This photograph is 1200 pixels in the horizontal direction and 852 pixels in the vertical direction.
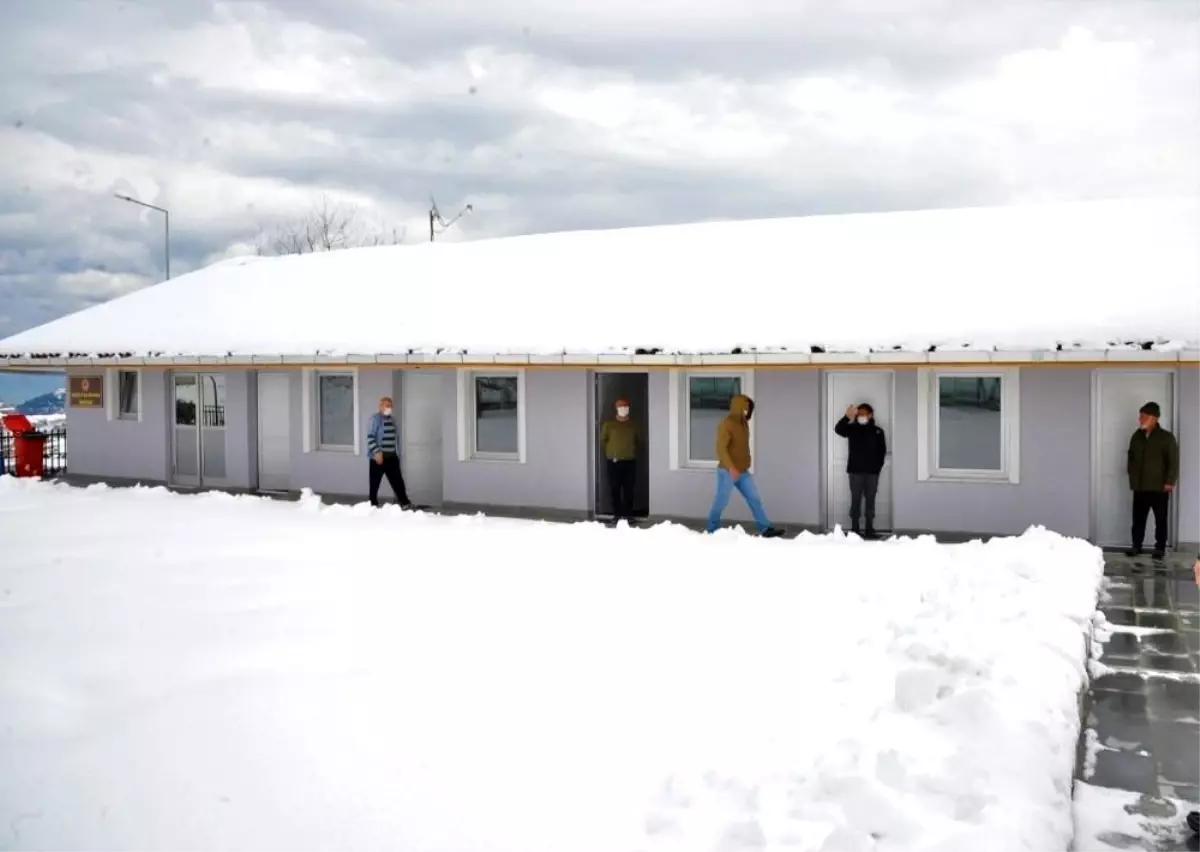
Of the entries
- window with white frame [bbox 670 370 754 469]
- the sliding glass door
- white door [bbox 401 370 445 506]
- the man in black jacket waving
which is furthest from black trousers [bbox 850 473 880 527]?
the sliding glass door

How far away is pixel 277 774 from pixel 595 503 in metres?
10.3

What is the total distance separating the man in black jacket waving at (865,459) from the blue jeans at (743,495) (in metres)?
1.18

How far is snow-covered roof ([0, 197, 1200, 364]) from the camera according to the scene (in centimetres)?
1323

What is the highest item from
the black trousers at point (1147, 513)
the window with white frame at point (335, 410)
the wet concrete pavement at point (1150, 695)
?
the window with white frame at point (335, 410)

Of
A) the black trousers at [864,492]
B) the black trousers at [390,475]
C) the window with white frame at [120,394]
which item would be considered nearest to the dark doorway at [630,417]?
the black trousers at [390,475]

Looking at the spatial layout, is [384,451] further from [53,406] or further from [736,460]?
[53,406]

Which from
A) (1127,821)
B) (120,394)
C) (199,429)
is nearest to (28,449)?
(120,394)

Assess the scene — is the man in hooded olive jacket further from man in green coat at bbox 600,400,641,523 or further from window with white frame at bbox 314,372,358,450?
window with white frame at bbox 314,372,358,450

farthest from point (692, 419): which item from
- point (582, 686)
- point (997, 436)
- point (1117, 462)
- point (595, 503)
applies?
point (582, 686)

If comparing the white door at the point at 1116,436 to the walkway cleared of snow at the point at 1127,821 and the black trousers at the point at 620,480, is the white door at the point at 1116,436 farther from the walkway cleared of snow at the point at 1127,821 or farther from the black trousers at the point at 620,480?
the walkway cleared of snow at the point at 1127,821

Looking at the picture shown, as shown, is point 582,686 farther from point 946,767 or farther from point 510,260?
point 510,260

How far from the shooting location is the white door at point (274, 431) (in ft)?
62.2

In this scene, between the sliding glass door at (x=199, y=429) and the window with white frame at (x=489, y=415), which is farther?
the sliding glass door at (x=199, y=429)

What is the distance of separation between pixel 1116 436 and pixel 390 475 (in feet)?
32.5
